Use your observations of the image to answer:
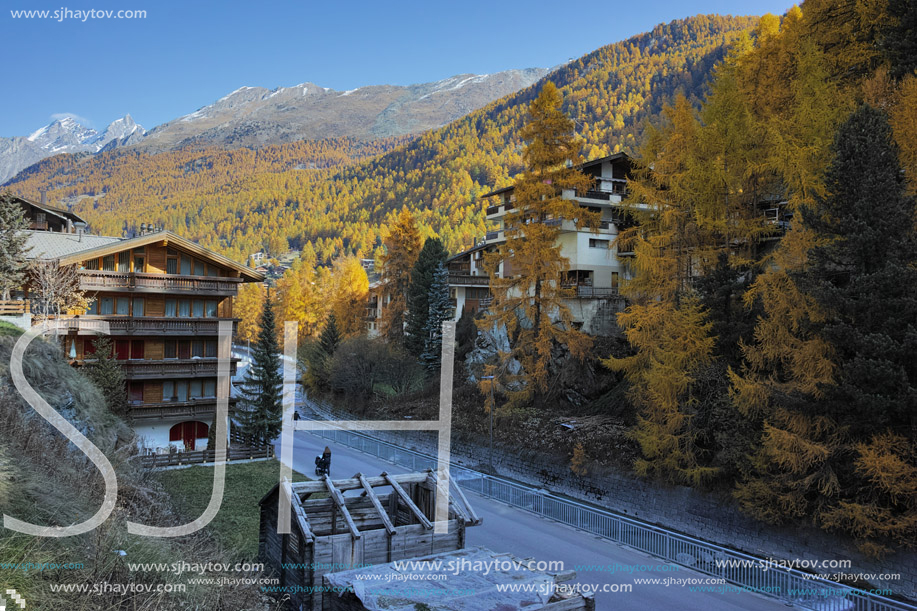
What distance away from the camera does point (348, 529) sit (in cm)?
1191

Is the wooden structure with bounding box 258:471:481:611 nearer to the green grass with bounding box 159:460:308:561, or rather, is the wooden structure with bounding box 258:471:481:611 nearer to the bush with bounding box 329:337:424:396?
the green grass with bounding box 159:460:308:561

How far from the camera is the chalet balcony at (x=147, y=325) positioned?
27672mm

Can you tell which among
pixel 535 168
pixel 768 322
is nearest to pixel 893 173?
pixel 768 322

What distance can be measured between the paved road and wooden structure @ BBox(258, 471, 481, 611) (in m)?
4.32

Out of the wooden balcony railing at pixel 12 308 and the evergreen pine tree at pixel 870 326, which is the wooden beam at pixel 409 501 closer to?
the evergreen pine tree at pixel 870 326

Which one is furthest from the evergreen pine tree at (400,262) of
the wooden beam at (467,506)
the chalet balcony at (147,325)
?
the wooden beam at (467,506)

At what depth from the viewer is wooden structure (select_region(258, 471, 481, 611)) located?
10.8 metres

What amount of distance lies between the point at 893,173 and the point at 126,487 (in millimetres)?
19597

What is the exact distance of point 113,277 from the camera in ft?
94.0

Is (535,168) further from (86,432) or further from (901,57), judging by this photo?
(86,432)

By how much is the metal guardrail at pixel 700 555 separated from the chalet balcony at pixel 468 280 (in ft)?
75.1

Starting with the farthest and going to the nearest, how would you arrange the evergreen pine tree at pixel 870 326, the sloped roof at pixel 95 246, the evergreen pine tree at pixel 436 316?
the evergreen pine tree at pixel 436 316 < the sloped roof at pixel 95 246 < the evergreen pine tree at pixel 870 326

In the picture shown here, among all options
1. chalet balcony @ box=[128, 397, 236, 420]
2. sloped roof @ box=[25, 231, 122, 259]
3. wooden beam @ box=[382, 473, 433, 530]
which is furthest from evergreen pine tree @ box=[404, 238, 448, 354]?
wooden beam @ box=[382, 473, 433, 530]

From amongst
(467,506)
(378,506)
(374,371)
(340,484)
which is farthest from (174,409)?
(467,506)
